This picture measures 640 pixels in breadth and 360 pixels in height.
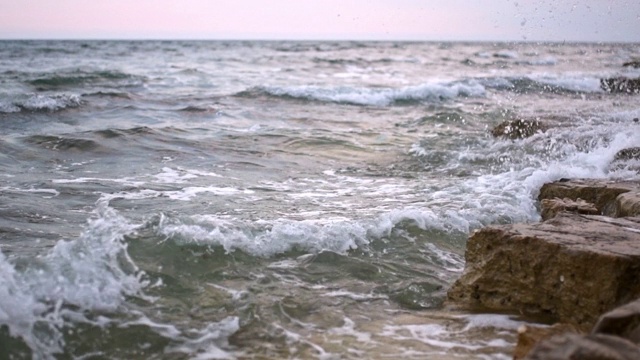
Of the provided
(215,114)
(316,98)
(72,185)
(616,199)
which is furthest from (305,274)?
(316,98)

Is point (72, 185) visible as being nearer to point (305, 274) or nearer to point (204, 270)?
point (204, 270)

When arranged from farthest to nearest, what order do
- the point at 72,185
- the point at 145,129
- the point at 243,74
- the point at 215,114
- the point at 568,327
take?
the point at 243,74 < the point at 215,114 < the point at 145,129 < the point at 72,185 < the point at 568,327

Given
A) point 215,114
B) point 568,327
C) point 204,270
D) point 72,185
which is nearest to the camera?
point 568,327

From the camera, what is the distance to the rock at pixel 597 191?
5094mm

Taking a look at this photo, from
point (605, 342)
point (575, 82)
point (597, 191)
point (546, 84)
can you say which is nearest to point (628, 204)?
point (597, 191)

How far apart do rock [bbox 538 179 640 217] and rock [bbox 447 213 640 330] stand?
121 cm

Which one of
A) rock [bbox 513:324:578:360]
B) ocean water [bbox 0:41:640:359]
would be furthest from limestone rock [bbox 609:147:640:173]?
rock [bbox 513:324:578:360]

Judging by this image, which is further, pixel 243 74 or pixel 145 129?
pixel 243 74

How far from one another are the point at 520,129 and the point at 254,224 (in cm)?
616

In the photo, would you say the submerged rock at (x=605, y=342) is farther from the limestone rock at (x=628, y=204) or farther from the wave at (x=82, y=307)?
the limestone rock at (x=628, y=204)

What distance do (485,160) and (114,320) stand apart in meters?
6.12

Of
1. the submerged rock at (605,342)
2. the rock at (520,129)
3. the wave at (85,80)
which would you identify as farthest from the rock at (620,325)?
the wave at (85,80)

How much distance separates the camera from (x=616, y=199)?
493 centimetres

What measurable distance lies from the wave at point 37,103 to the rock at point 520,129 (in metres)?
8.34
